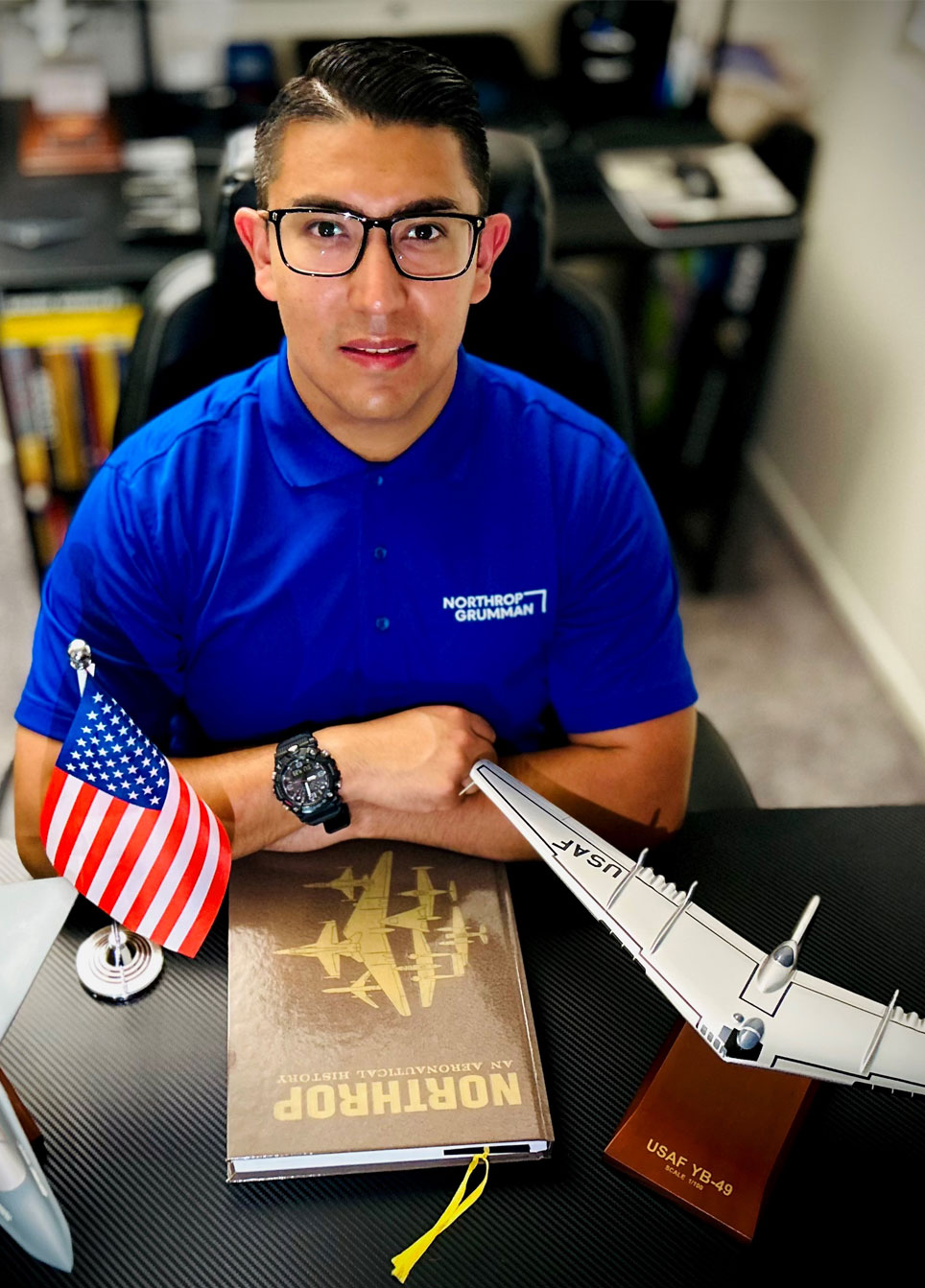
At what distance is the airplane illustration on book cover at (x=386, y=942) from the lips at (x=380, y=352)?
51 cm

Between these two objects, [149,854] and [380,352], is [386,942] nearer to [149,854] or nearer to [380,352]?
[149,854]

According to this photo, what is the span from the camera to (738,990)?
3.15 feet

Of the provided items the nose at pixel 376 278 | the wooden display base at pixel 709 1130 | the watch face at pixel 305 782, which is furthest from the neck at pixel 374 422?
the wooden display base at pixel 709 1130

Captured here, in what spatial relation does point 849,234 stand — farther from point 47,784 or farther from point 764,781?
point 47,784

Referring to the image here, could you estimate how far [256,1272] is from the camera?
92cm

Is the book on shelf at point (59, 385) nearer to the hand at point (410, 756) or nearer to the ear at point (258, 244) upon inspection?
the ear at point (258, 244)

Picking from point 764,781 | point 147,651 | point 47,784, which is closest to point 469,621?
point 147,651

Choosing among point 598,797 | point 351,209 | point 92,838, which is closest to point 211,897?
point 92,838

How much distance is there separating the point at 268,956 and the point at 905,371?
2008mm

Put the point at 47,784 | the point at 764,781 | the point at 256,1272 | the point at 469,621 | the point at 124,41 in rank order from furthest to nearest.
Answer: the point at 124,41, the point at 764,781, the point at 469,621, the point at 47,784, the point at 256,1272

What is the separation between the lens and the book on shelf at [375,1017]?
963 mm

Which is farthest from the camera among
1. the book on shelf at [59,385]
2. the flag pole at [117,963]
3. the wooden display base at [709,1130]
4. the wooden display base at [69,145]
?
the wooden display base at [69,145]

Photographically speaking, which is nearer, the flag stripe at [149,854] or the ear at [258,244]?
the flag stripe at [149,854]

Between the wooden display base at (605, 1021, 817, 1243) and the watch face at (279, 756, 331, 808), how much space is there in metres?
0.41
